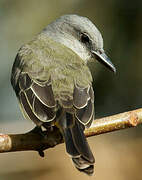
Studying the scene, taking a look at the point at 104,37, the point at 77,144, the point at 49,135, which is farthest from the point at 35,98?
the point at 104,37

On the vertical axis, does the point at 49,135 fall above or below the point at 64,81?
below

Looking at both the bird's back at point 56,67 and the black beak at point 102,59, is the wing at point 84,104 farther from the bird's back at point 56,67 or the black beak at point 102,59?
the black beak at point 102,59

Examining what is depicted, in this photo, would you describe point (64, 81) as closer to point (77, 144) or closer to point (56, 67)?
point (56, 67)

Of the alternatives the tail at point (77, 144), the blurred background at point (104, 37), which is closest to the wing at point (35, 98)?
the tail at point (77, 144)

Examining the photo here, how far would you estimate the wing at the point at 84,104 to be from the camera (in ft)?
13.3

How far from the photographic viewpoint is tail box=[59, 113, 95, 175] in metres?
3.60

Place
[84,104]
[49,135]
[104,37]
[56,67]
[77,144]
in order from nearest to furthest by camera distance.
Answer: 1. [77,144]
2. [49,135]
3. [84,104]
4. [56,67]
5. [104,37]

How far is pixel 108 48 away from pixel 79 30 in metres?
4.15

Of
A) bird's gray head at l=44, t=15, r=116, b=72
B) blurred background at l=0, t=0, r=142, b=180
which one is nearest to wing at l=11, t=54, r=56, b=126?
bird's gray head at l=44, t=15, r=116, b=72

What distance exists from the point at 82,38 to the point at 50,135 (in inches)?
56.2

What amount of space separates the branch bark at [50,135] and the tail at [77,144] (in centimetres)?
14

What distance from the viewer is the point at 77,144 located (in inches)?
150

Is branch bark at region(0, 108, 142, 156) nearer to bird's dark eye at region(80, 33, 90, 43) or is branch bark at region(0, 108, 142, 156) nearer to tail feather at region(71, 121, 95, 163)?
tail feather at region(71, 121, 95, 163)

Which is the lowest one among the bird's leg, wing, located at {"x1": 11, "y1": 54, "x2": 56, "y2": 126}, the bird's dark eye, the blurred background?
the blurred background
